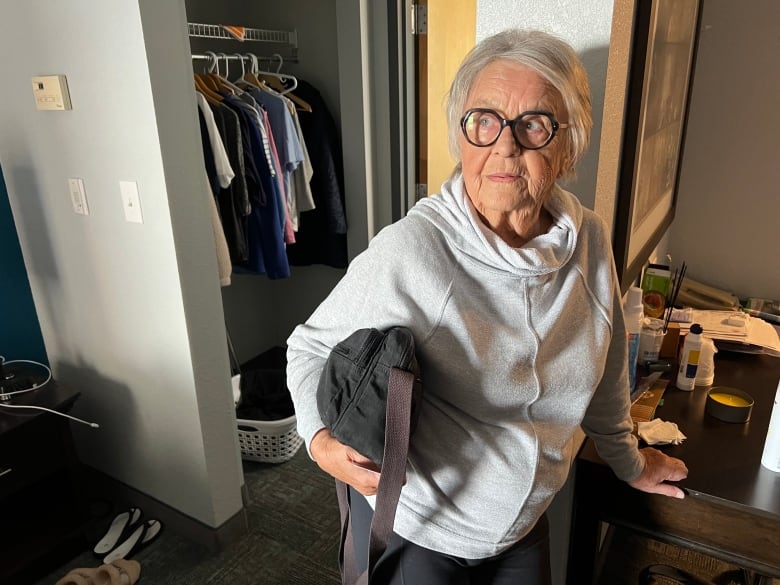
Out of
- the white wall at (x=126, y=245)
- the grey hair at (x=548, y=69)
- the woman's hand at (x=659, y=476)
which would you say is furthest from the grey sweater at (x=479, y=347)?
the white wall at (x=126, y=245)

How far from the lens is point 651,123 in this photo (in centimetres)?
131

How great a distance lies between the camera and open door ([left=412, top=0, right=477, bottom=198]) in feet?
6.76

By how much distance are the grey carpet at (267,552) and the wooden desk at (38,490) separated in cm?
9

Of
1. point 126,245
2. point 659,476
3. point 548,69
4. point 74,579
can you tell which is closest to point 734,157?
point 659,476

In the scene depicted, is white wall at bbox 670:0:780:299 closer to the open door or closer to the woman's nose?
the open door

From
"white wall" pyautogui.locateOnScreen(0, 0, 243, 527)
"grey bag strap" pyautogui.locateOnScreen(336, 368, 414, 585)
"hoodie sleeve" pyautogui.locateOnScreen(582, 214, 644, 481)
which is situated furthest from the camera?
"white wall" pyautogui.locateOnScreen(0, 0, 243, 527)

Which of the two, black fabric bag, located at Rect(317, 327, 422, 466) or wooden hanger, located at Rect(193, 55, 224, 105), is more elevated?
wooden hanger, located at Rect(193, 55, 224, 105)

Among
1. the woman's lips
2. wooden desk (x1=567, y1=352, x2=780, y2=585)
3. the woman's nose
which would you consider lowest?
wooden desk (x1=567, y1=352, x2=780, y2=585)

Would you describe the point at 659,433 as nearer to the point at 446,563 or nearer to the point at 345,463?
the point at 446,563

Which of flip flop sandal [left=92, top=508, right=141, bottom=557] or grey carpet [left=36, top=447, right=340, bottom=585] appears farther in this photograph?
flip flop sandal [left=92, top=508, right=141, bottom=557]

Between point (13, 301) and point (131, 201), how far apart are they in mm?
746

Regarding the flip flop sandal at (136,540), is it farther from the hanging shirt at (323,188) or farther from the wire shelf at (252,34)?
the wire shelf at (252,34)

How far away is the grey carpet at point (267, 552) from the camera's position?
1810 millimetres

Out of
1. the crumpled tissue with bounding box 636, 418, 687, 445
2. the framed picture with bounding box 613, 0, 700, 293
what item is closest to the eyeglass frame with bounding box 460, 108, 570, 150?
the framed picture with bounding box 613, 0, 700, 293
